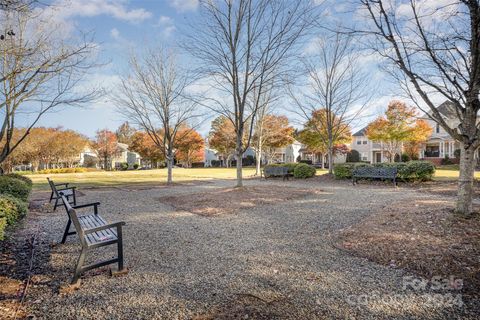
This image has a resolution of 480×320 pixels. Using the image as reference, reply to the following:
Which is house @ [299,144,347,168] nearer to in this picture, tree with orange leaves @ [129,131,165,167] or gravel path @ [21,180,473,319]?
tree with orange leaves @ [129,131,165,167]

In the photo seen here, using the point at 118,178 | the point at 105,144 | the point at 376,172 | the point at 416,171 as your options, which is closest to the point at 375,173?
the point at 376,172

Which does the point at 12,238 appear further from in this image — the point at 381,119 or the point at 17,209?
the point at 381,119

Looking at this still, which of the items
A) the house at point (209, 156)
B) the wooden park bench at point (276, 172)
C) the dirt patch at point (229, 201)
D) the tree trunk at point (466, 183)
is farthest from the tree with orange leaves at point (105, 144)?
the tree trunk at point (466, 183)

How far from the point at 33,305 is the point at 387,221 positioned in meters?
6.32

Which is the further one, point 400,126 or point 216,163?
point 216,163

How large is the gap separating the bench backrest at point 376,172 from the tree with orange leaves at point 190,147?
2963 centimetres

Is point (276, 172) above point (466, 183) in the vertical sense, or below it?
below

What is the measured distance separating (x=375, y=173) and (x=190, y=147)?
3926 centimetres

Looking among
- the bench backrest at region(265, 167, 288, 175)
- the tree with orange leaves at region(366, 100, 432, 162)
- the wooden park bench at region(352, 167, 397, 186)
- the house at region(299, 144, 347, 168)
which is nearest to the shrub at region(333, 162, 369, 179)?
the wooden park bench at region(352, 167, 397, 186)

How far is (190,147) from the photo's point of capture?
164 ft

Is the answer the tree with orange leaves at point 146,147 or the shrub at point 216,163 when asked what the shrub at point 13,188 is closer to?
the tree with orange leaves at point 146,147

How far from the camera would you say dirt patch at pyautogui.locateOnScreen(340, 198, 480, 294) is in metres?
3.67

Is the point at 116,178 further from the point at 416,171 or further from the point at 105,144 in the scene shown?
the point at 105,144

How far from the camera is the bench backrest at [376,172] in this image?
13735mm
